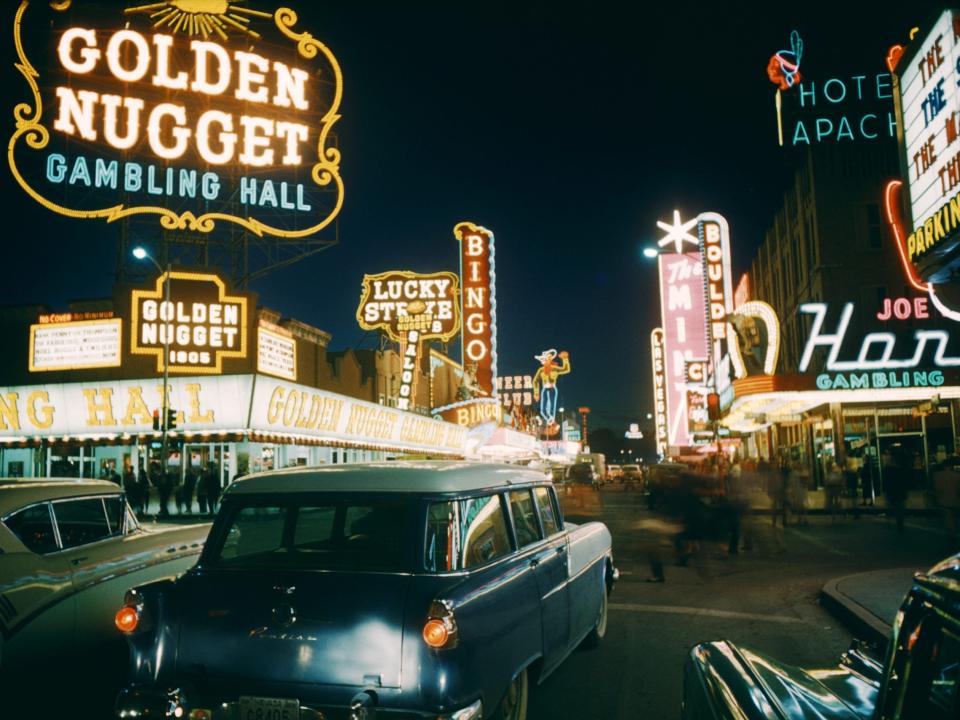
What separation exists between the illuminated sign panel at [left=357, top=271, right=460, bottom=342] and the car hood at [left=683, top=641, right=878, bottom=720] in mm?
41959

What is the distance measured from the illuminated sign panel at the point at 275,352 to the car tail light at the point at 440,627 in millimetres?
26968

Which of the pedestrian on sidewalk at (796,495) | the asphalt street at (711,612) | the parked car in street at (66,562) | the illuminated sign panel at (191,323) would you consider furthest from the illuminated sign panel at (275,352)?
the parked car in street at (66,562)

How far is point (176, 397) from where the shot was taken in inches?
1064

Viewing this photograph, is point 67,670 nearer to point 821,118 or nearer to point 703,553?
point 703,553

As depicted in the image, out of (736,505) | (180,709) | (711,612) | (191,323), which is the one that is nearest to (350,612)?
(180,709)

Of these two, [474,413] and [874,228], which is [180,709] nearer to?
[874,228]

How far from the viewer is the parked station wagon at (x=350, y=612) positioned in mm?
3695

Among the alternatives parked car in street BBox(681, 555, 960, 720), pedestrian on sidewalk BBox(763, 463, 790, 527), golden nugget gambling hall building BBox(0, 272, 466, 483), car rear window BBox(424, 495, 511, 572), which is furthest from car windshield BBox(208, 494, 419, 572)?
golden nugget gambling hall building BBox(0, 272, 466, 483)

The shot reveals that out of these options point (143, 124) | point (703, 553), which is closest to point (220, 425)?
point (143, 124)

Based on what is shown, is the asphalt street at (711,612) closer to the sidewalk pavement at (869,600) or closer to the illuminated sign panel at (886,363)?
the sidewalk pavement at (869,600)

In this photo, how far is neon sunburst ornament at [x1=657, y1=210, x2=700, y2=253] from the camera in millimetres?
54019

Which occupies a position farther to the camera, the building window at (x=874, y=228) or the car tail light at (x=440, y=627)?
the building window at (x=874, y=228)

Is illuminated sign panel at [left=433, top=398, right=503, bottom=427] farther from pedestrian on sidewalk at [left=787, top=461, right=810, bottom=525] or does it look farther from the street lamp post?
pedestrian on sidewalk at [left=787, top=461, right=810, bottom=525]

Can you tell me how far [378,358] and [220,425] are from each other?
909 inches
